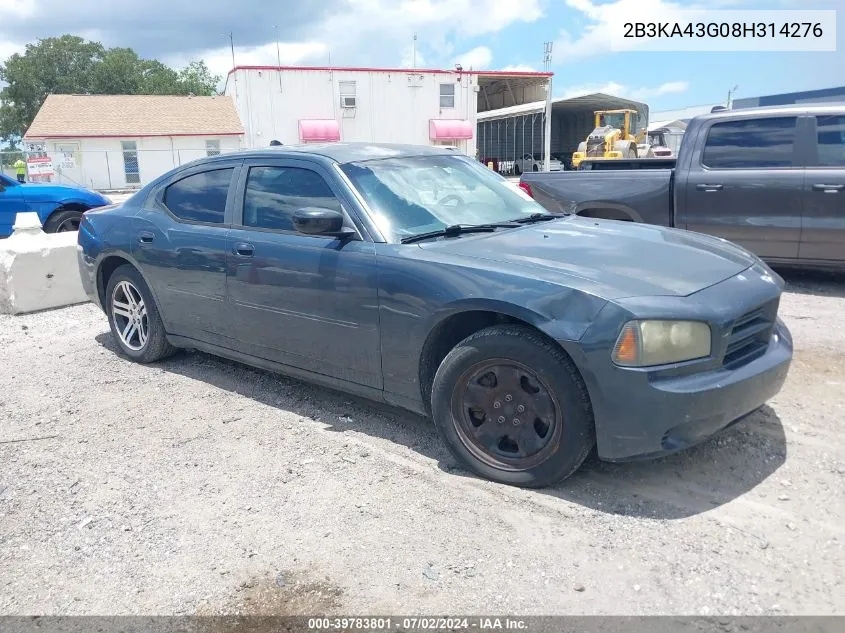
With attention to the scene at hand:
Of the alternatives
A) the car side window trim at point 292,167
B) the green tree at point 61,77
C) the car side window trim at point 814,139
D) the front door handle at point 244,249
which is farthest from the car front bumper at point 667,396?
the green tree at point 61,77

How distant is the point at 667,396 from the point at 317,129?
3501 cm

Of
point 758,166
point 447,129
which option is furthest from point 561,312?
point 447,129

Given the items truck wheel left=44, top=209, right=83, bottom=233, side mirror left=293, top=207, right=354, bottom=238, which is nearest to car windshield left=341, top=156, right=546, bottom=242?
side mirror left=293, top=207, right=354, bottom=238

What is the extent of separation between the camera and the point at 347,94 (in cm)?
3691

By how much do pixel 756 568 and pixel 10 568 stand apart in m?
3.00

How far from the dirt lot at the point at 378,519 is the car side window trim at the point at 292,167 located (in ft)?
3.72

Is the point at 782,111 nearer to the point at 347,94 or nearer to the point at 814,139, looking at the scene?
the point at 814,139

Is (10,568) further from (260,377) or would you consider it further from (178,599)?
(260,377)

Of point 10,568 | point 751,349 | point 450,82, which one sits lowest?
point 10,568

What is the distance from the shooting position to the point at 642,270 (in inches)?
132

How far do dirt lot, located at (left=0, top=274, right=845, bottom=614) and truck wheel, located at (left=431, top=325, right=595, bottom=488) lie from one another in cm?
15

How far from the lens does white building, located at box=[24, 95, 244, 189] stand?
35.5 meters

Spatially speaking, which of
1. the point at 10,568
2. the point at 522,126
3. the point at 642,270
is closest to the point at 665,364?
the point at 642,270

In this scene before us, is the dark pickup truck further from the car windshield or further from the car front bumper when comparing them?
the car front bumper
